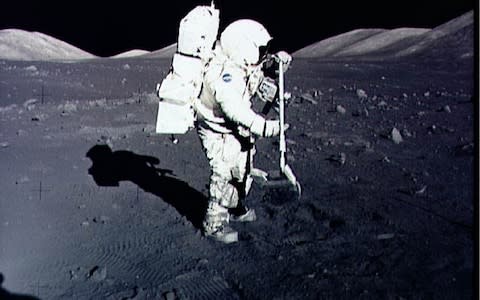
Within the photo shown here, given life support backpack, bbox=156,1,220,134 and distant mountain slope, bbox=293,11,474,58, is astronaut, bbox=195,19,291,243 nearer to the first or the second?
life support backpack, bbox=156,1,220,134

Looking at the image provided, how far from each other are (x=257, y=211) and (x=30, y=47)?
2895 centimetres

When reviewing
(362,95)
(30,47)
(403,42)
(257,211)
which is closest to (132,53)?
(30,47)

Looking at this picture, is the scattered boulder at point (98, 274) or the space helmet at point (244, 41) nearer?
the scattered boulder at point (98, 274)

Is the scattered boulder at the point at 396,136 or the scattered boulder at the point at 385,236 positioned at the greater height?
the scattered boulder at the point at 396,136

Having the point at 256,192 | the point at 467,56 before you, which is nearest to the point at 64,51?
the point at 467,56

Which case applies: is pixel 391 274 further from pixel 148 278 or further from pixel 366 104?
pixel 366 104

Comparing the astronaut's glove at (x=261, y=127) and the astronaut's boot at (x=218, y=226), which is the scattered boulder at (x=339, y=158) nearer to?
the astronaut's boot at (x=218, y=226)

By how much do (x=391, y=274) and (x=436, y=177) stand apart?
1.77 metres

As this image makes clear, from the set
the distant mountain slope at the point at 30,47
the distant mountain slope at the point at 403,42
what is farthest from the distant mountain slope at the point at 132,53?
the distant mountain slope at the point at 403,42

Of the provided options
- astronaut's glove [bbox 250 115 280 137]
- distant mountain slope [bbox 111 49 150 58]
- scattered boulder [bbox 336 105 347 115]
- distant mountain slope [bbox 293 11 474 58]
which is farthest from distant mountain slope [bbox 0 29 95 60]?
astronaut's glove [bbox 250 115 280 137]

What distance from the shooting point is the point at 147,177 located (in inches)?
177

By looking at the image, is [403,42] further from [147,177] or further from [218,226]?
[218,226]

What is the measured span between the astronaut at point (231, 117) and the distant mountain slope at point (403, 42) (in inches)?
599

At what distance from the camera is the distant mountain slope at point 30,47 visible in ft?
88.1
